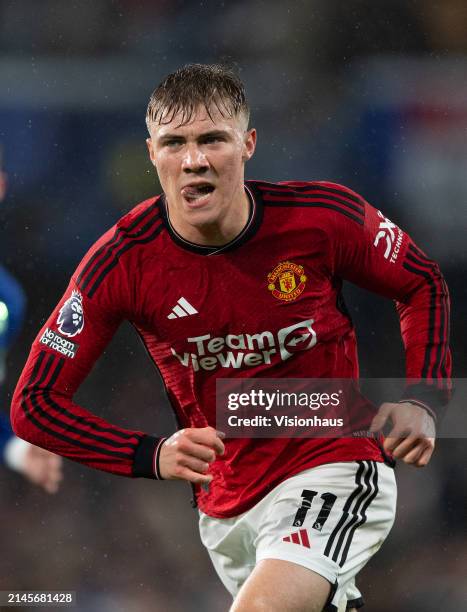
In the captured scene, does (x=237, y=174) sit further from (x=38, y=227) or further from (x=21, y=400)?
(x=38, y=227)

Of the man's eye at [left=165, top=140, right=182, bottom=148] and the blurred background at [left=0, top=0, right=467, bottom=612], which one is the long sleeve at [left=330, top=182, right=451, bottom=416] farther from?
the blurred background at [left=0, top=0, right=467, bottom=612]

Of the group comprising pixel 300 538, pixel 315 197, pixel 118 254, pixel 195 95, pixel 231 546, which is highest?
pixel 195 95

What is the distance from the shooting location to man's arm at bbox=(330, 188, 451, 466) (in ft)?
8.02

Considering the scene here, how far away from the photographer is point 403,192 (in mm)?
4492

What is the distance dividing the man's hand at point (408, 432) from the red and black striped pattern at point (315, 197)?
1.71ft

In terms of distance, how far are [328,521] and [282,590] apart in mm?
243

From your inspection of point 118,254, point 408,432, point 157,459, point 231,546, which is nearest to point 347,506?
point 408,432

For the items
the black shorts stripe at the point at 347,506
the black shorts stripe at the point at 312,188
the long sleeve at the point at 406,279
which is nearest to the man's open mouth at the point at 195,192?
the black shorts stripe at the point at 312,188

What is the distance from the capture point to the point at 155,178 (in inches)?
173

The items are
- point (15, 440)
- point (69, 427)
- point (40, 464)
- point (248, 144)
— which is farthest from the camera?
point (15, 440)

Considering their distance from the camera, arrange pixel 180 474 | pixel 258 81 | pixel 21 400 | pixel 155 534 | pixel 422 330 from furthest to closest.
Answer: pixel 258 81 → pixel 155 534 → pixel 422 330 → pixel 21 400 → pixel 180 474

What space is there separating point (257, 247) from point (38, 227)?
2.15 metres

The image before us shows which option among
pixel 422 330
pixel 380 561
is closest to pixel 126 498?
pixel 380 561

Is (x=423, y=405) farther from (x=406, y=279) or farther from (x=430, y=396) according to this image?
(x=406, y=279)
